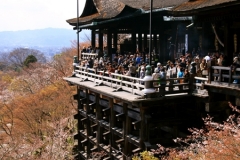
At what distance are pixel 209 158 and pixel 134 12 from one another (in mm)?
12707

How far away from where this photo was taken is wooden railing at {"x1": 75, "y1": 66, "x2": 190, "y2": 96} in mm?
14219

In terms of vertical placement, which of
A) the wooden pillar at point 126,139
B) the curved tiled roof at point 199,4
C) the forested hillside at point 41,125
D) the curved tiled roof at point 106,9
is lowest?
the forested hillside at point 41,125

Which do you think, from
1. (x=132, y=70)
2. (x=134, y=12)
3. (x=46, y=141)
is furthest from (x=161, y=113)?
(x=46, y=141)

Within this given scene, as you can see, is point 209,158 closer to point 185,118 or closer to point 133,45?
point 185,118

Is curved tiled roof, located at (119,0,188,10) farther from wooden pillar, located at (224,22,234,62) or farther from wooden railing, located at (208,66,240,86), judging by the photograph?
wooden railing, located at (208,66,240,86)

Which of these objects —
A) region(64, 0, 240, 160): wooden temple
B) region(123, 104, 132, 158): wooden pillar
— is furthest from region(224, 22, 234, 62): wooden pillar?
region(123, 104, 132, 158): wooden pillar

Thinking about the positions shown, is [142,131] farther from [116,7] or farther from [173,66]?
[116,7]

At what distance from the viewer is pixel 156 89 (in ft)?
47.2

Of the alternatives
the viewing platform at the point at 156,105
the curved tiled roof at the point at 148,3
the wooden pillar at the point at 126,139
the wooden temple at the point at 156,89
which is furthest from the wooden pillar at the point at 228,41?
the wooden pillar at the point at 126,139

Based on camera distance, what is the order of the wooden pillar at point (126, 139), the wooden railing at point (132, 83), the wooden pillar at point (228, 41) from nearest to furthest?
the wooden pillar at point (228, 41)
the wooden railing at point (132, 83)
the wooden pillar at point (126, 139)

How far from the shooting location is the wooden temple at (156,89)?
537 inches

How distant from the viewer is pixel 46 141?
3256 cm

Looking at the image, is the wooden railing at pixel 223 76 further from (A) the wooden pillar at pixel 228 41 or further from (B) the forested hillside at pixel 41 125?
(B) the forested hillside at pixel 41 125

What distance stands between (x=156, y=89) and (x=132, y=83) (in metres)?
1.19
